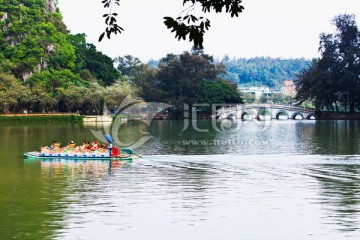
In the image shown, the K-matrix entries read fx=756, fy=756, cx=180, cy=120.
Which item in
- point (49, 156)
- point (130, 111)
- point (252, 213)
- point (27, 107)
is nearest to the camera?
point (252, 213)

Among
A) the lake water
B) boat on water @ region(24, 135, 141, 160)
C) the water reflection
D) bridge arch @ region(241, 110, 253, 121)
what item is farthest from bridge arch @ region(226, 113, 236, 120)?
the water reflection

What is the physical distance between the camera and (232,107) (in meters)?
129

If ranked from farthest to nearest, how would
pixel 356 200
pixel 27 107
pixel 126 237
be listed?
pixel 27 107 → pixel 356 200 → pixel 126 237

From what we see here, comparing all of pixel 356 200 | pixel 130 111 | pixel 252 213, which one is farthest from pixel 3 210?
pixel 130 111

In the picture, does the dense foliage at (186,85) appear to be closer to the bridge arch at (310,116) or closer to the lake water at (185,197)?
the bridge arch at (310,116)

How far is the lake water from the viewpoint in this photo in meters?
22.9

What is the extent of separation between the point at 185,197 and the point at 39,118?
78076 millimetres

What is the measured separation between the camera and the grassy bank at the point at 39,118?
334 ft

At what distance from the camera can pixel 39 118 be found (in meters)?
105

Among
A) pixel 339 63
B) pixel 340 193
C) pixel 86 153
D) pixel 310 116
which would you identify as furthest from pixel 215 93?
pixel 340 193

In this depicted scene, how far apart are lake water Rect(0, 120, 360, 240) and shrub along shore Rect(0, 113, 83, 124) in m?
53.4

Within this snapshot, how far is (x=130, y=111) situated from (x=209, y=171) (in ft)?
291

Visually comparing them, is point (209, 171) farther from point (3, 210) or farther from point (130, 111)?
point (130, 111)

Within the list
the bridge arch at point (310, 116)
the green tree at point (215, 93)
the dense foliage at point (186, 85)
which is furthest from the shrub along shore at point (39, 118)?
the bridge arch at point (310, 116)
